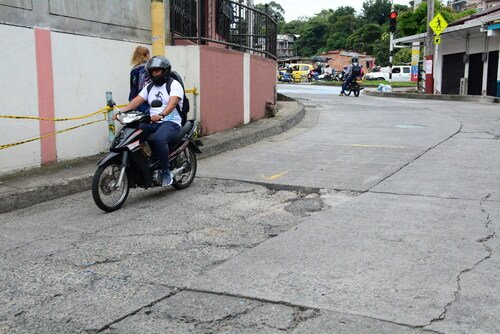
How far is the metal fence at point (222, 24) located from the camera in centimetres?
1094

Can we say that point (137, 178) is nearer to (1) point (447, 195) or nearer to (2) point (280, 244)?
(2) point (280, 244)

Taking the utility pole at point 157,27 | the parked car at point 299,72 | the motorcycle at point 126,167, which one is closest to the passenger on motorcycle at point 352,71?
the utility pole at point 157,27

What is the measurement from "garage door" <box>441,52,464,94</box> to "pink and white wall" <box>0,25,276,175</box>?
839 inches

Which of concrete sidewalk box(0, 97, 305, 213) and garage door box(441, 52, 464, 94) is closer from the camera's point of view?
concrete sidewalk box(0, 97, 305, 213)

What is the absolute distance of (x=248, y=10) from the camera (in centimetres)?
1310

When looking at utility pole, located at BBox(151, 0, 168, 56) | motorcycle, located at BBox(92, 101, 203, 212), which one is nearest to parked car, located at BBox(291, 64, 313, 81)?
utility pole, located at BBox(151, 0, 168, 56)

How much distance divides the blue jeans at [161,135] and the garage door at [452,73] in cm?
2556

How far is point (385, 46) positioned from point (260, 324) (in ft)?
281

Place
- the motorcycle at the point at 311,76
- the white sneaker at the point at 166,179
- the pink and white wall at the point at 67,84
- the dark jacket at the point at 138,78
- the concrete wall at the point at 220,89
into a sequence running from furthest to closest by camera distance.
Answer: the motorcycle at the point at 311,76, the concrete wall at the point at 220,89, the dark jacket at the point at 138,78, the pink and white wall at the point at 67,84, the white sneaker at the point at 166,179

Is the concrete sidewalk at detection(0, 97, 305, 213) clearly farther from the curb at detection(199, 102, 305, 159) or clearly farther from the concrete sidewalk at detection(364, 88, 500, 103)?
the concrete sidewalk at detection(364, 88, 500, 103)

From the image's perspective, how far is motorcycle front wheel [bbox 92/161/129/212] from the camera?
614 cm

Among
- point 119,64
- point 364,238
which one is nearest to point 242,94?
point 119,64

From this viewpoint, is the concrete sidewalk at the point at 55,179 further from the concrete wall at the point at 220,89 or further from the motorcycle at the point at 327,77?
the motorcycle at the point at 327,77

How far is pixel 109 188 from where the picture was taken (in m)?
6.32
